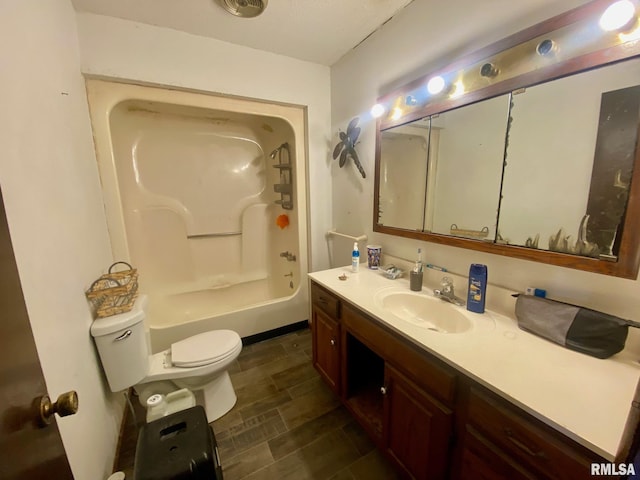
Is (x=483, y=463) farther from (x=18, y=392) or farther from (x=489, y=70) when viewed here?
(x=489, y=70)

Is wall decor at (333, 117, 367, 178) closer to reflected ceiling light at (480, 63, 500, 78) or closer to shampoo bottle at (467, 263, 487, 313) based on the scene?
reflected ceiling light at (480, 63, 500, 78)

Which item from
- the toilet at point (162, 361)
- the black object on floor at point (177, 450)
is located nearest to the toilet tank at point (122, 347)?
the toilet at point (162, 361)

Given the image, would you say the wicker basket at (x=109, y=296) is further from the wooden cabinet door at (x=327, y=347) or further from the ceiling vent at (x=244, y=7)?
the ceiling vent at (x=244, y=7)

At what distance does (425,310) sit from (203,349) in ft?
4.26

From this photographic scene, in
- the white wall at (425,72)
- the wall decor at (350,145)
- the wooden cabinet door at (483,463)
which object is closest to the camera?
the wooden cabinet door at (483,463)

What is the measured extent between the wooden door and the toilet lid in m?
0.89

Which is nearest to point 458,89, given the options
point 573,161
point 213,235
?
point 573,161

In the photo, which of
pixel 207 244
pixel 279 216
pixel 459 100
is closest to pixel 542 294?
pixel 459 100

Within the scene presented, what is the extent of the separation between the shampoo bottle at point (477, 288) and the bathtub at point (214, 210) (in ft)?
4.84

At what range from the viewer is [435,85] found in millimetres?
1315

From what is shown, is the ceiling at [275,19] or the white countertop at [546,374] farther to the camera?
the ceiling at [275,19]

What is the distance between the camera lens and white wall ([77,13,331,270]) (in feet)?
5.00

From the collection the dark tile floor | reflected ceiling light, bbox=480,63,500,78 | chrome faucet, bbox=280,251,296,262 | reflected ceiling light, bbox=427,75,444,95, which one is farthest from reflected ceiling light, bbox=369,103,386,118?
the dark tile floor

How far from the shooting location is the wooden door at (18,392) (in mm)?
453
